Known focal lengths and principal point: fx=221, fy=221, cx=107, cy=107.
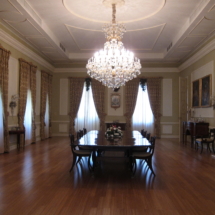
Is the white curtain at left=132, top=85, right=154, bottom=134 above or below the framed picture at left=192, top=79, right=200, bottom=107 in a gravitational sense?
below

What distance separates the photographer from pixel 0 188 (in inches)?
152

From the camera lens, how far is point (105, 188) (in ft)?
Result: 12.8

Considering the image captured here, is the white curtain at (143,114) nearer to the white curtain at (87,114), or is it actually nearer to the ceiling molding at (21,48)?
the white curtain at (87,114)

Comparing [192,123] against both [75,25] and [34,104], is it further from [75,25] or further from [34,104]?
[34,104]

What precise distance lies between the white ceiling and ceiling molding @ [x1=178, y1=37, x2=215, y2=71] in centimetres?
24

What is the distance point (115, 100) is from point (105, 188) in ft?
27.4

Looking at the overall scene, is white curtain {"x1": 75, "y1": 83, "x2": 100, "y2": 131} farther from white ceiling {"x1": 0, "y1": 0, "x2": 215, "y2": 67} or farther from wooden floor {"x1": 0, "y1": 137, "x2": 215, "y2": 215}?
wooden floor {"x1": 0, "y1": 137, "x2": 215, "y2": 215}

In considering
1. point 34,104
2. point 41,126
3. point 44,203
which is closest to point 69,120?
point 41,126

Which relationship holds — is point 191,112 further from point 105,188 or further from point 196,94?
point 105,188

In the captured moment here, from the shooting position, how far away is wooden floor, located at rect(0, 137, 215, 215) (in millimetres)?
3094

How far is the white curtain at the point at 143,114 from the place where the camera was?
1186 cm

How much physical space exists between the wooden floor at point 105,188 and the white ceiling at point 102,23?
4.01 meters

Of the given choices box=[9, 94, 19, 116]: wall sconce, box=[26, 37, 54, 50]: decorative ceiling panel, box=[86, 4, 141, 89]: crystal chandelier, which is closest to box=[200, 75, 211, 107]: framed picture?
box=[86, 4, 141, 89]: crystal chandelier

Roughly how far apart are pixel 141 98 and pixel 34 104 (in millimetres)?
5572
